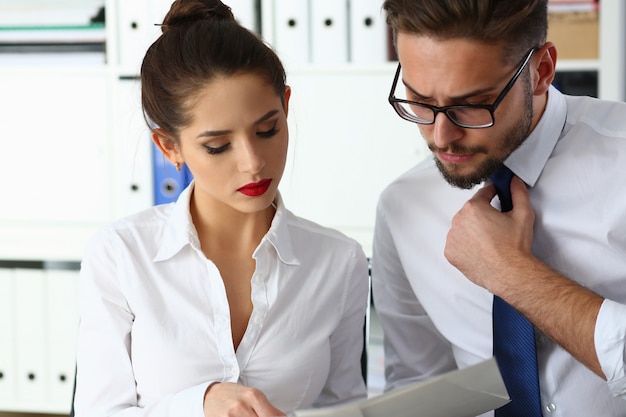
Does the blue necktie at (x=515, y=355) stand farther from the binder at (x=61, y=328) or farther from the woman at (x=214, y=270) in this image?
the binder at (x=61, y=328)

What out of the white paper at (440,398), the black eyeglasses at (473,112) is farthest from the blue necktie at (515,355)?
the white paper at (440,398)

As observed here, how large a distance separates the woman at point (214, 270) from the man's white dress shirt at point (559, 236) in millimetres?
Result: 177

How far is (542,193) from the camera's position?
54.4 inches

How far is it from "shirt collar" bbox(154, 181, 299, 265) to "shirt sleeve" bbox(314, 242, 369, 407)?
105 mm

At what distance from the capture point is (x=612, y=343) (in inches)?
47.7

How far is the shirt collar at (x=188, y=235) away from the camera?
1322 mm

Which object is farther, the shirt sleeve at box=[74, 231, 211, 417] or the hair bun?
the hair bun

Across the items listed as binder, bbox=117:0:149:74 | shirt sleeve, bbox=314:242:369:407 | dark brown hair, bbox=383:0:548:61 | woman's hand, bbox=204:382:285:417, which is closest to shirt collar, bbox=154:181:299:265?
shirt sleeve, bbox=314:242:369:407

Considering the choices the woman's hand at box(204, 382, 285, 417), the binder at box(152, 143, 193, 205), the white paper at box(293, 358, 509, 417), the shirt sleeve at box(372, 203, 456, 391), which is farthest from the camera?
the binder at box(152, 143, 193, 205)

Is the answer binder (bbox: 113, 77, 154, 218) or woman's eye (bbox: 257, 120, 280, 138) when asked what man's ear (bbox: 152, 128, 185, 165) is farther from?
binder (bbox: 113, 77, 154, 218)

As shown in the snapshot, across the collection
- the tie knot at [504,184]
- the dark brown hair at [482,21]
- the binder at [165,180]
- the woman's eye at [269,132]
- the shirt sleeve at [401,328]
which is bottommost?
the shirt sleeve at [401,328]

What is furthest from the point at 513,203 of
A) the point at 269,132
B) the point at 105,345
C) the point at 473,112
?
the point at 105,345

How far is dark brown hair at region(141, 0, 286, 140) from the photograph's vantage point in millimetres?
1286

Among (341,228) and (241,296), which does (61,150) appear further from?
(241,296)
